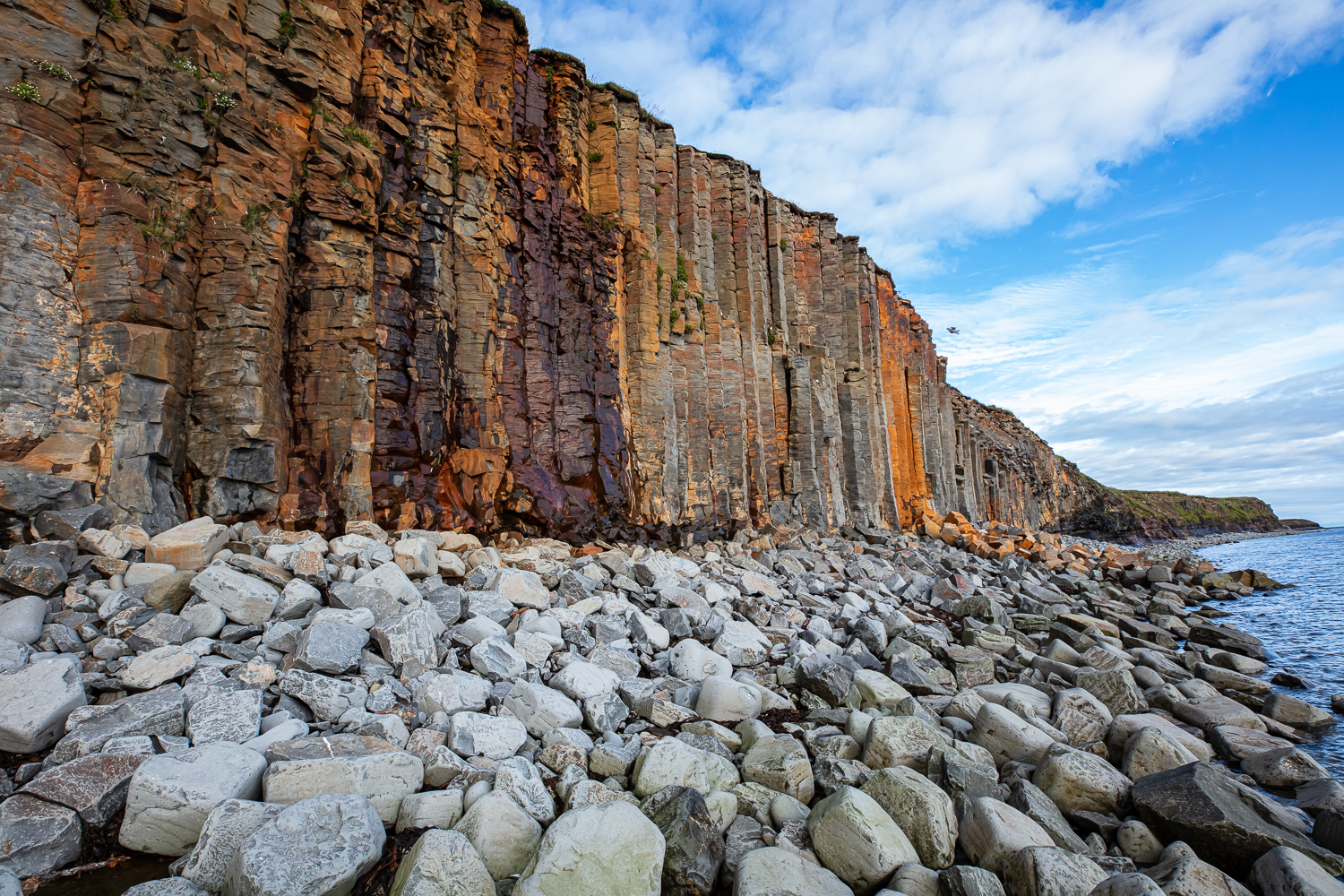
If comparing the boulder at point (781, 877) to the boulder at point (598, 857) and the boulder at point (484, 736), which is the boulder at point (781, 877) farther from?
the boulder at point (484, 736)

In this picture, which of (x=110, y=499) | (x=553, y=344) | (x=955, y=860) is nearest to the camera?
(x=955, y=860)

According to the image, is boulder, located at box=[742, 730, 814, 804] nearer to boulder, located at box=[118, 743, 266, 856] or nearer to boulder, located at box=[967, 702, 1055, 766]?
boulder, located at box=[967, 702, 1055, 766]

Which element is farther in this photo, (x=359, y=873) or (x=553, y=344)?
(x=553, y=344)

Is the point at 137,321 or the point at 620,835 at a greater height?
the point at 137,321

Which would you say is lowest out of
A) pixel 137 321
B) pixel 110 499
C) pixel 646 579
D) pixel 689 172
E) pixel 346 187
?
pixel 646 579

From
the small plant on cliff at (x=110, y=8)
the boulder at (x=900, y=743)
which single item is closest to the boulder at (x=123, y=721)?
the boulder at (x=900, y=743)

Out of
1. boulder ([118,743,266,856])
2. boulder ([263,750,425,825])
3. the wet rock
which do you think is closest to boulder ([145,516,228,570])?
boulder ([118,743,266,856])

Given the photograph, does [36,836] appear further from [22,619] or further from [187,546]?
[187,546]

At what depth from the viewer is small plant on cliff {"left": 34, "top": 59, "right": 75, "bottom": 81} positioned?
661 centimetres

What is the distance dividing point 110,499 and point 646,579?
640 cm

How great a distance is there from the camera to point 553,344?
13.0 metres

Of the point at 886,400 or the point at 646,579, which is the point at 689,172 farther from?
the point at 886,400

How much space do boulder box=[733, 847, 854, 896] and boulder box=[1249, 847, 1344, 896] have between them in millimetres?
2558

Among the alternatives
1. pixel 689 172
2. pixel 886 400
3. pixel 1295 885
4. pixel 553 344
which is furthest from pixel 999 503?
pixel 1295 885
